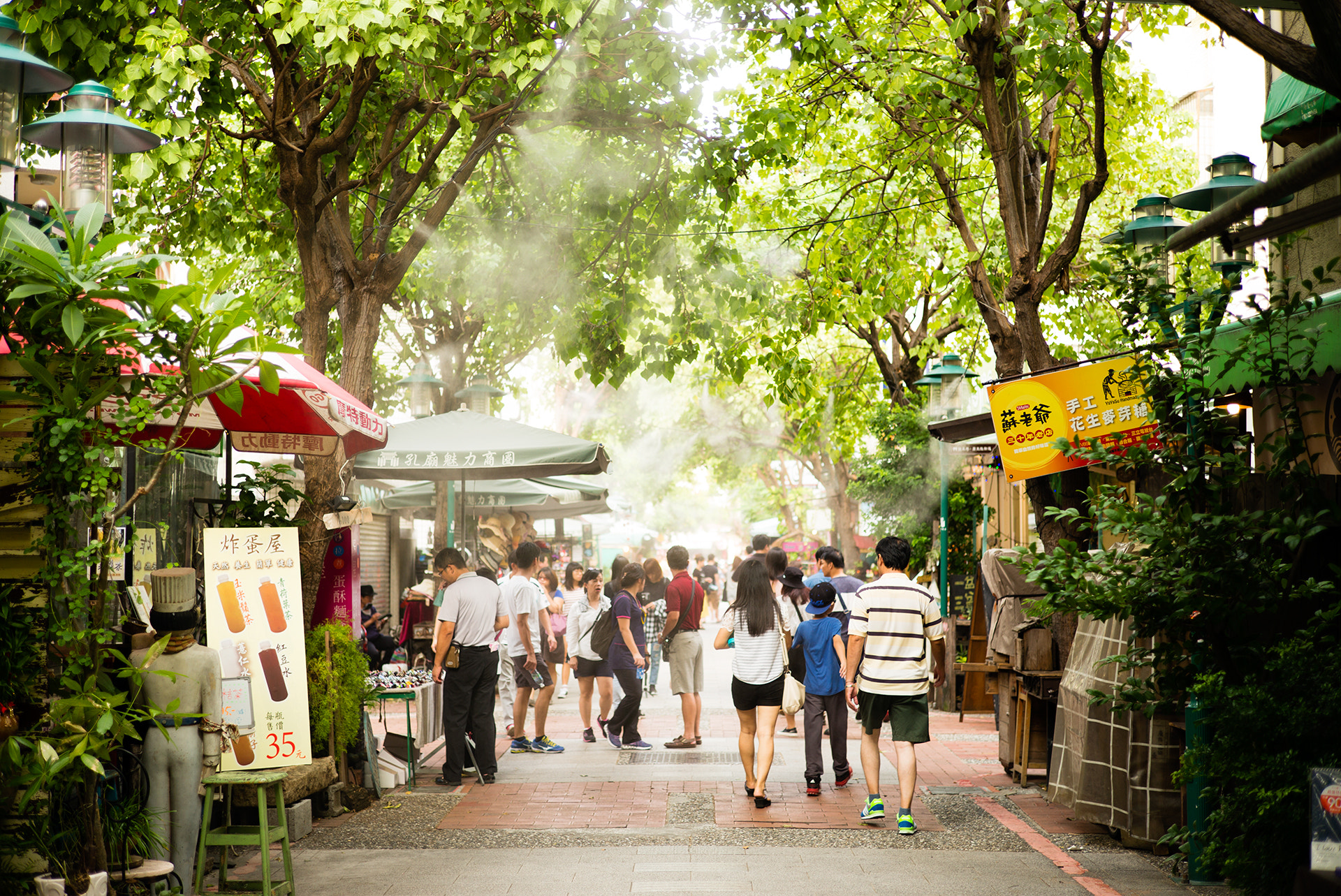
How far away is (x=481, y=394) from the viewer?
51.6ft

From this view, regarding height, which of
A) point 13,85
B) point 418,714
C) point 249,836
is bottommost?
point 418,714

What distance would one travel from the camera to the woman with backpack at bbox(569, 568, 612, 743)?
39.5 feet

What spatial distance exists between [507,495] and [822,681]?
9.65 metres

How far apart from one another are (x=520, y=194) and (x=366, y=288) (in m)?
3.42

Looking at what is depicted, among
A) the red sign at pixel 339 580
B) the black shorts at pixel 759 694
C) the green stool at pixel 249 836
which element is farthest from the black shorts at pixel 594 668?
the green stool at pixel 249 836

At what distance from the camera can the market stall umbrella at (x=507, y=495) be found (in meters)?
17.3

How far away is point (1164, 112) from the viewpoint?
17.3m

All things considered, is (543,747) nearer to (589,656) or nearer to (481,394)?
(589,656)

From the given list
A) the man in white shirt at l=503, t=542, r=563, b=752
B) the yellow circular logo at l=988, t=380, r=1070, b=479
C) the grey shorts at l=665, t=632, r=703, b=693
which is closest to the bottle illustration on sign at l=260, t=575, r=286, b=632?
the man in white shirt at l=503, t=542, r=563, b=752

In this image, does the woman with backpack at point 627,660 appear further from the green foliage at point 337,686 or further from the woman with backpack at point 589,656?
the green foliage at point 337,686

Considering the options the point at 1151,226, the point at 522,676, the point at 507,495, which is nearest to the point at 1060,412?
the point at 1151,226

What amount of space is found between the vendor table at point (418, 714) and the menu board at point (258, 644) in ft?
5.62

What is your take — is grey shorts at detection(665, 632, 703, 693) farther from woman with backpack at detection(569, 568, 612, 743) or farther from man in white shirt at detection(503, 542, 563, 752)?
man in white shirt at detection(503, 542, 563, 752)

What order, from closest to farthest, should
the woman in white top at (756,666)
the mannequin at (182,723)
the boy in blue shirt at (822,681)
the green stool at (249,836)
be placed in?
the green stool at (249,836), the mannequin at (182,723), the woman in white top at (756,666), the boy in blue shirt at (822,681)
